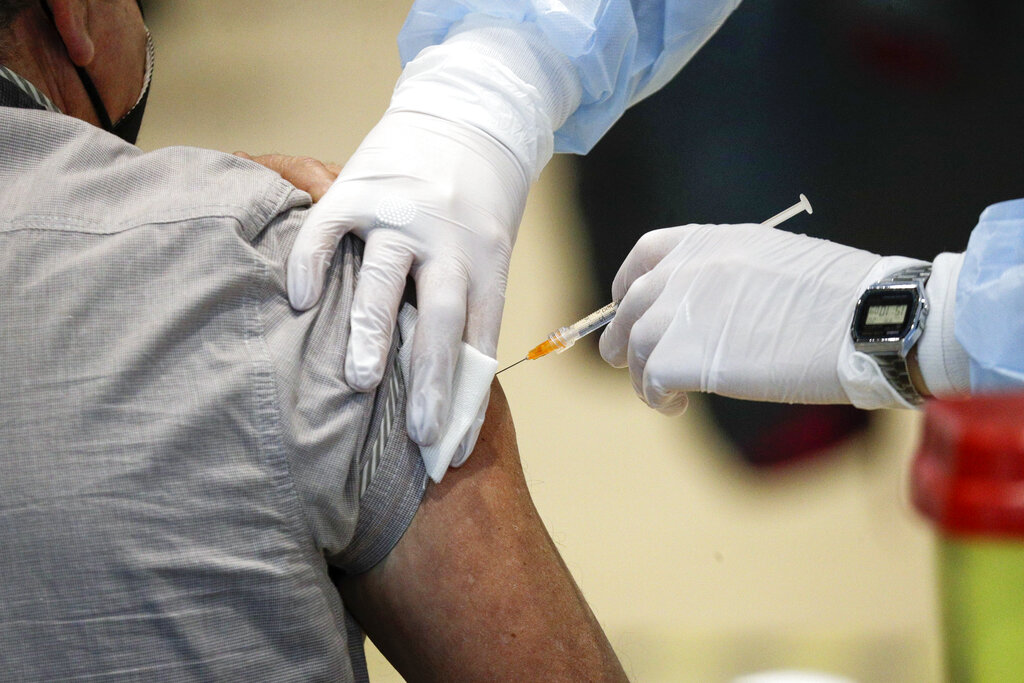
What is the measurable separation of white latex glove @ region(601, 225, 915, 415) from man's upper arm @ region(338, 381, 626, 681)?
0.90 feet

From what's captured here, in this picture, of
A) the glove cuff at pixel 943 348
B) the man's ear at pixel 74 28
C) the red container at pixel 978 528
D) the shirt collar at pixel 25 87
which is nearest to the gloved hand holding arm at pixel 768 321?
the glove cuff at pixel 943 348

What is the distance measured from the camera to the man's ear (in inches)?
48.5

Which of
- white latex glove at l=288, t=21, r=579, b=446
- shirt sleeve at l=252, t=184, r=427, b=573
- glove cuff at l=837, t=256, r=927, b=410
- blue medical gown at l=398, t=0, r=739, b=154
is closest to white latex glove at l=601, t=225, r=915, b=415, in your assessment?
glove cuff at l=837, t=256, r=927, b=410

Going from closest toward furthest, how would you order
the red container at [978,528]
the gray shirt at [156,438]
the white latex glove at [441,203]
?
the red container at [978,528] → the gray shirt at [156,438] → the white latex glove at [441,203]

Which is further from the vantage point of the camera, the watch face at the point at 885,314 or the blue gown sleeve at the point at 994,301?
the watch face at the point at 885,314

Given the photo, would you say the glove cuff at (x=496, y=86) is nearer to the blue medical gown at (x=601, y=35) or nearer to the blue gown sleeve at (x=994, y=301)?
the blue medical gown at (x=601, y=35)

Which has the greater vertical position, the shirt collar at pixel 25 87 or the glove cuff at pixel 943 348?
the glove cuff at pixel 943 348

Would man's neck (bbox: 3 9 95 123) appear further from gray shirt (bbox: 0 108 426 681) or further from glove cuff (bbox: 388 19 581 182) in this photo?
glove cuff (bbox: 388 19 581 182)

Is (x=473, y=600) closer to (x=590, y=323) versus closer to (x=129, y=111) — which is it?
(x=590, y=323)

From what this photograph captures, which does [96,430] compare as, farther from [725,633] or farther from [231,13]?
[231,13]

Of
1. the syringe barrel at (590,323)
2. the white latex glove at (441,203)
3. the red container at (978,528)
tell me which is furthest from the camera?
the syringe barrel at (590,323)

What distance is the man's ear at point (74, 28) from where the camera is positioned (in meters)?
1.23

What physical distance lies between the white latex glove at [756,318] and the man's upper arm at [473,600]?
274 mm

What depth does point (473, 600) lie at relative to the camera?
101 centimetres
